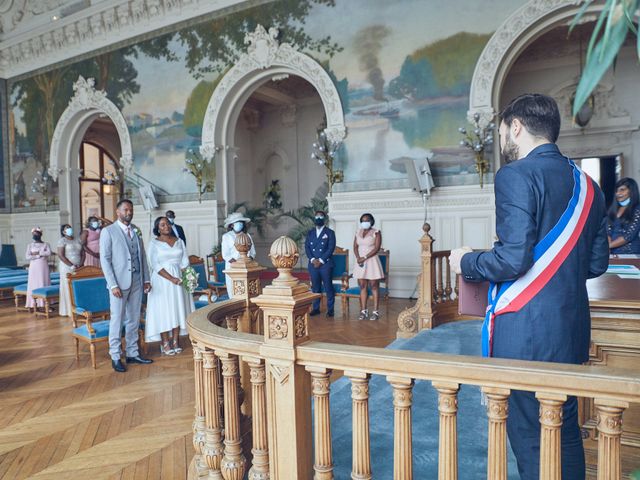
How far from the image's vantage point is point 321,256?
727cm

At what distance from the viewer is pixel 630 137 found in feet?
33.1

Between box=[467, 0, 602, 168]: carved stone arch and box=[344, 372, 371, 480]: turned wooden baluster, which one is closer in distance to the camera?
box=[344, 372, 371, 480]: turned wooden baluster

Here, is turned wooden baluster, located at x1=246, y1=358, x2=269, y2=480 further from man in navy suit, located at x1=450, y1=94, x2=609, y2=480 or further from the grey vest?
the grey vest

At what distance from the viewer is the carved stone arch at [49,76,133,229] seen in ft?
42.1

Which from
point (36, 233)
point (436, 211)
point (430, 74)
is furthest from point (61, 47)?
point (436, 211)

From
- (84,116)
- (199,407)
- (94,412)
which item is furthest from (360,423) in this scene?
(84,116)

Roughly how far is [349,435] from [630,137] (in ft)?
33.5

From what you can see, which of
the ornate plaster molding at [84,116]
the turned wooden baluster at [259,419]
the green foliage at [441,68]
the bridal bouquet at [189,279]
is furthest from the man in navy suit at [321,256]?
the ornate plaster molding at [84,116]

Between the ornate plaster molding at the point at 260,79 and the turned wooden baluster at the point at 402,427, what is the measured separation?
8106 mm

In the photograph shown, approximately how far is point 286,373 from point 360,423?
0.32 meters

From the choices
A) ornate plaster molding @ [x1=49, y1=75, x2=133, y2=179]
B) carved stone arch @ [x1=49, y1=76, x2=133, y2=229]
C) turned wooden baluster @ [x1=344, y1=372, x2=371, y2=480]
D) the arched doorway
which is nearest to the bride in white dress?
turned wooden baluster @ [x1=344, y1=372, x2=371, y2=480]

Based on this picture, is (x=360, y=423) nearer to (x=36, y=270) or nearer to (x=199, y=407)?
(x=199, y=407)

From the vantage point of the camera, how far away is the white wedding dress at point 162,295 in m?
5.45

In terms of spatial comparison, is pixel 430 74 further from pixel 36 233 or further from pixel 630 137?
pixel 36 233
